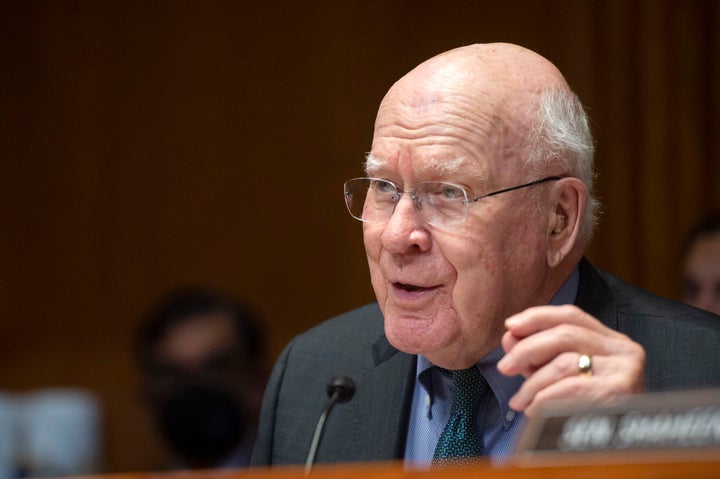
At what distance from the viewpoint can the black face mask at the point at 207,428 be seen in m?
3.45

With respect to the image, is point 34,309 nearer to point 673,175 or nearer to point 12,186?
point 12,186

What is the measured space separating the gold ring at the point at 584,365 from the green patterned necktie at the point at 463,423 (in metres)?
0.40

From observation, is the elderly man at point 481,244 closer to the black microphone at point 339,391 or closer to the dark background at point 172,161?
the black microphone at point 339,391

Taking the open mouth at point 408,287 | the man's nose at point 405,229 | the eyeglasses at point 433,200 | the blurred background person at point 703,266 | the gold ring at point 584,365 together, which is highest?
the eyeglasses at point 433,200

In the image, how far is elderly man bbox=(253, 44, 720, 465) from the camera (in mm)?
2037

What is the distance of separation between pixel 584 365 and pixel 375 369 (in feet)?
2.39

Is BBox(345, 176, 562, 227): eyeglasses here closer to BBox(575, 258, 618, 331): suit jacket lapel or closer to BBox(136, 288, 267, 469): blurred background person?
BBox(575, 258, 618, 331): suit jacket lapel

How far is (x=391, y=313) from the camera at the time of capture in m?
2.08

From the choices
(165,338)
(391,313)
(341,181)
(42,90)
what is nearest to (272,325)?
(341,181)

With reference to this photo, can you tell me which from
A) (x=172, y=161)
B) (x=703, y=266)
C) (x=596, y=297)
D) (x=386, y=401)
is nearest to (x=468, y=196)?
(x=596, y=297)

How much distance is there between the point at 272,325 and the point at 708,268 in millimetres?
2166

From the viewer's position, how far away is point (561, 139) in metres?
2.10

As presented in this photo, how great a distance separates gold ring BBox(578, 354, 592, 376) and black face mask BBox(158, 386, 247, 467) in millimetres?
1936

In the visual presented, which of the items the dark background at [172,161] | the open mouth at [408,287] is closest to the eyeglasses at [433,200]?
the open mouth at [408,287]
